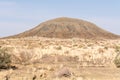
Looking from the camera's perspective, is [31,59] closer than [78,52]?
Yes

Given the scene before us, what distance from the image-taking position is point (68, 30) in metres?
141

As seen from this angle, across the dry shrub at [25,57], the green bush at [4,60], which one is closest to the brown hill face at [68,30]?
the dry shrub at [25,57]

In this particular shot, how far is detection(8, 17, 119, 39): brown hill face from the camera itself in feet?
440

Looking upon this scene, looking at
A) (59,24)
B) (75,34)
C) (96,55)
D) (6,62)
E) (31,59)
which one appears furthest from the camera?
(59,24)

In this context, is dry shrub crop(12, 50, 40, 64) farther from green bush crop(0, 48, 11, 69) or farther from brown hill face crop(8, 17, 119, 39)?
brown hill face crop(8, 17, 119, 39)

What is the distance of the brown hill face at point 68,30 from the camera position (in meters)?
134

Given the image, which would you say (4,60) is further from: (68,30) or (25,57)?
(68,30)

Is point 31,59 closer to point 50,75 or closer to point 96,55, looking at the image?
point 96,55

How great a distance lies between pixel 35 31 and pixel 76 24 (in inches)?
661

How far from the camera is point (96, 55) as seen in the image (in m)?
31.8

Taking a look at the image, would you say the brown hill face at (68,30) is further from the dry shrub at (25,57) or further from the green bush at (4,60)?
the green bush at (4,60)

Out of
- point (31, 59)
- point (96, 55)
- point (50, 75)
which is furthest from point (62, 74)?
point (96, 55)

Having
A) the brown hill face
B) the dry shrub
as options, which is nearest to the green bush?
the dry shrub

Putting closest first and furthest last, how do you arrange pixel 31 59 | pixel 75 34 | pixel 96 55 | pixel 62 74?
pixel 62 74 → pixel 31 59 → pixel 96 55 → pixel 75 34
